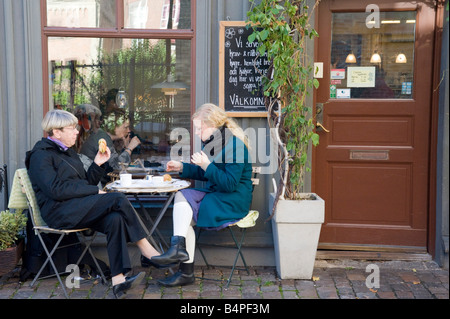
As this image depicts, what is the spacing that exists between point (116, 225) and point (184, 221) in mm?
559

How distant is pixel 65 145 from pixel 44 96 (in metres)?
0.83

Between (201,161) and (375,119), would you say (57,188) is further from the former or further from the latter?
(375,119)

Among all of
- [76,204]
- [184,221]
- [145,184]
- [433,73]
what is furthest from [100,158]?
[433,73]

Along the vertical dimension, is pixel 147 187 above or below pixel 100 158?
below

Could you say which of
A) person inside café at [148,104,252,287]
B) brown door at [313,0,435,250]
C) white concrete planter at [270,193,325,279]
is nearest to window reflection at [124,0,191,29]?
person inside café at [148,104,252,287]

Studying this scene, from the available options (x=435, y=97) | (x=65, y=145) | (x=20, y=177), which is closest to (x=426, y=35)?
(x=435, y=97)

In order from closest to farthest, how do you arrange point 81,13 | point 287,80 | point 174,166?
point 287,80 < point 174,166 < point 81,13

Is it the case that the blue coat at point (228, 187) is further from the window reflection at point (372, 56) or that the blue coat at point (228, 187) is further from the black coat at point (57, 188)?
the window reflection at point (372, 56)

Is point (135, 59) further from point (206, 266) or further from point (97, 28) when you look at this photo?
point (206, 266)

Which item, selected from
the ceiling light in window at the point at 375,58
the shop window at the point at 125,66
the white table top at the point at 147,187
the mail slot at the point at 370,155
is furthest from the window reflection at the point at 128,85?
the ceiling light in window at the point at 375,58

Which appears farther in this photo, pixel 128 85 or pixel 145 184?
pixel 128 85

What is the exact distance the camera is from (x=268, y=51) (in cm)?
465

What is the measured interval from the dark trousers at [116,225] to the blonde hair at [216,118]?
96 centimetres

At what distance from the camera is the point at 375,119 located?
519cm
